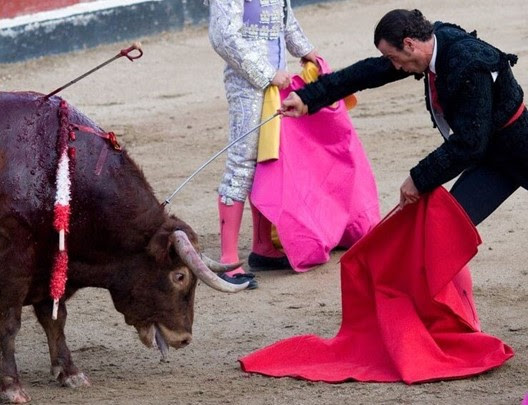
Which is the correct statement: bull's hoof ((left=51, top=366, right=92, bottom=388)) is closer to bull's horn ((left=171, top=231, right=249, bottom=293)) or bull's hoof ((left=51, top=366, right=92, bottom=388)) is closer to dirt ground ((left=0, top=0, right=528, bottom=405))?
dirt ground ((left=0, top=0, right=528, bottom=405))

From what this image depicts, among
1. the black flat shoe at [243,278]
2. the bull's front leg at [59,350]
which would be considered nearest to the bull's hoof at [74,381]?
the bull's front leg at [59,350]

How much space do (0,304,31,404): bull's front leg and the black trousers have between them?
1.65 m

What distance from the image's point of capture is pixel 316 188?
21.4 feet

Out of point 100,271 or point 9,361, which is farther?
point 100,271

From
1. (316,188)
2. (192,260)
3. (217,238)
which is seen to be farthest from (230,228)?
(192,260)

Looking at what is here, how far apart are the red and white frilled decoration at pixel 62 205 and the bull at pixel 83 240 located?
0.02 meters

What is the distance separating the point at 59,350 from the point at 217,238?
2.02m

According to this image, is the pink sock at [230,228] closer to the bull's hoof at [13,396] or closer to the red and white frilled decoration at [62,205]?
the red and white frilled decoration at [62,205]

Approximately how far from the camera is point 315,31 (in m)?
11.5

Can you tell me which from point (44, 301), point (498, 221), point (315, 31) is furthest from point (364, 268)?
point (315, 31)

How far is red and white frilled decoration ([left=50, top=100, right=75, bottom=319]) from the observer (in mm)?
4804

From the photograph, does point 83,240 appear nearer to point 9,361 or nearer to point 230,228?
point 9,361

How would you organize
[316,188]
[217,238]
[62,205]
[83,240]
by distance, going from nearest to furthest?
[62,205]
[83,240]
[316,188]
[217,238]

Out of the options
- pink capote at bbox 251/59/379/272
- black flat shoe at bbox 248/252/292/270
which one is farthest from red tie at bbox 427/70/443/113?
black flat shoe at bbox 248/252/292/270
